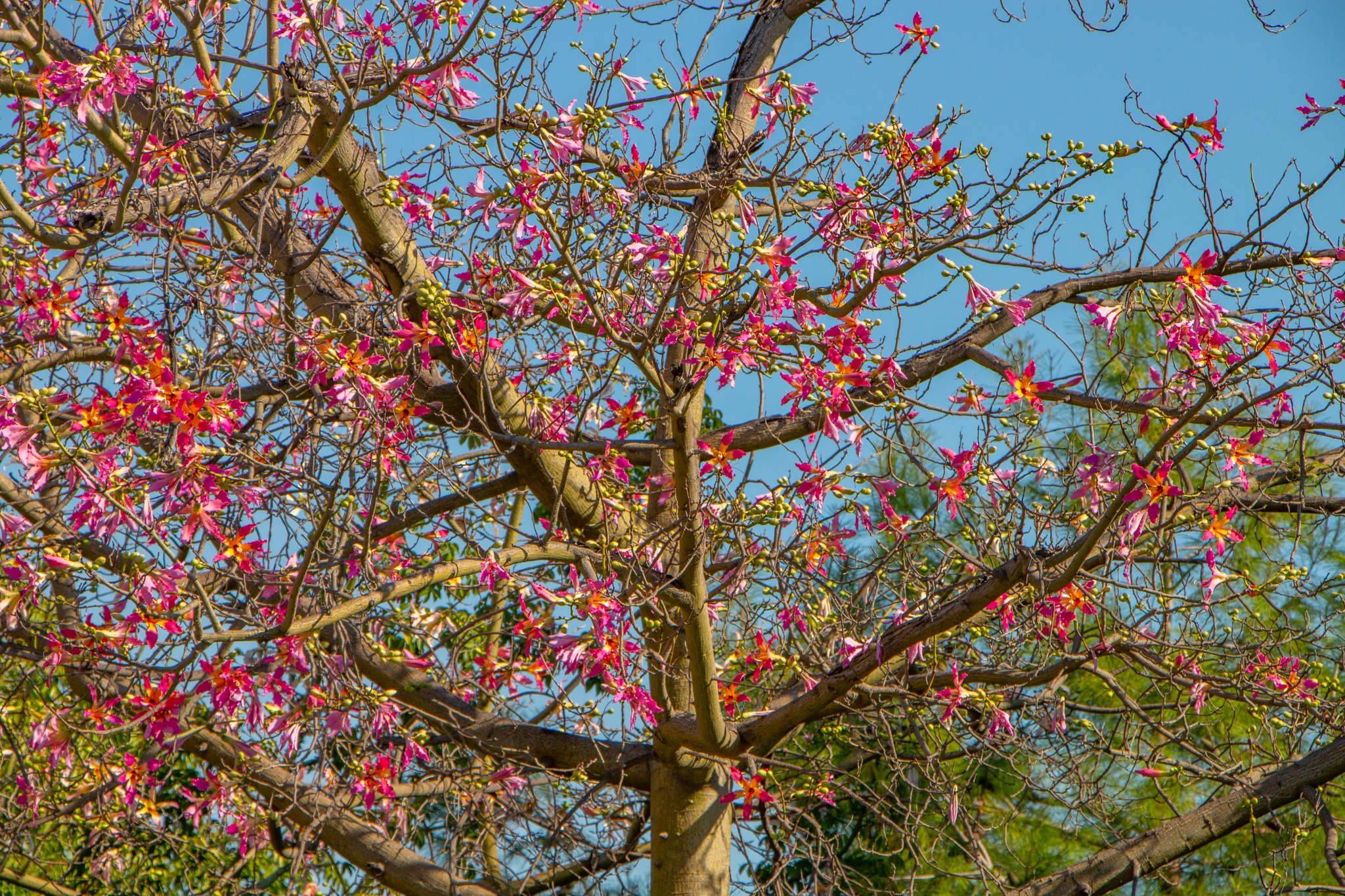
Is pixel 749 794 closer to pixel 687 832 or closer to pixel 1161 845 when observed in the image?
pixel 687 832

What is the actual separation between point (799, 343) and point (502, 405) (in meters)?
1.26

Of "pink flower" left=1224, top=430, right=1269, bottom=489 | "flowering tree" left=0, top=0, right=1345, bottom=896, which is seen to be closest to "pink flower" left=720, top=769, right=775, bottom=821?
"flowering tree" left=0, top=0, right=1345, bottom=896

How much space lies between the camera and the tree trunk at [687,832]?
463 cm

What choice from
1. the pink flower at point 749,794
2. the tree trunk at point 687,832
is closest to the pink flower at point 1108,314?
the pink flower at point 749,794

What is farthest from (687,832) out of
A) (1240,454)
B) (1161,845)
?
(1240,454)

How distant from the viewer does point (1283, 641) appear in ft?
12.1

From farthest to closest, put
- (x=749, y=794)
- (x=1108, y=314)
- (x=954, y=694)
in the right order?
1. (x=749, y=794)
2. (x=954, y=694)
3. (x=1108, y=314)

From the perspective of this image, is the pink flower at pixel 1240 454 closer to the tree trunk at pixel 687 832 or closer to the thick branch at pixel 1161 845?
the thick branch at pixel 1161 845

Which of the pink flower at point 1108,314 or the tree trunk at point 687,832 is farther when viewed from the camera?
the tree trunk at point 687,832

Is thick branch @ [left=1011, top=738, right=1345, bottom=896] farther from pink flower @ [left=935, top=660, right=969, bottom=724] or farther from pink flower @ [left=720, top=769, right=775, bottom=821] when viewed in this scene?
pink flower @ [left=720, top=769, right=775, bottom=821]

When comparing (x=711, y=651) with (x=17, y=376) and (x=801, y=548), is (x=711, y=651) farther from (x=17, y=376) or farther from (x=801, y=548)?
(x=17, y=376)

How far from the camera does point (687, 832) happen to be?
4.67 m

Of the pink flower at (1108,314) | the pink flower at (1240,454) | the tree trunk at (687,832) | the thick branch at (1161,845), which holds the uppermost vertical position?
the pink flower at (1108,314)

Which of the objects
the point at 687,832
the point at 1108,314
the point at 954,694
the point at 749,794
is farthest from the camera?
the point at 687,832
